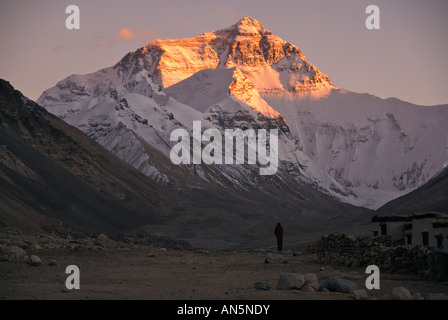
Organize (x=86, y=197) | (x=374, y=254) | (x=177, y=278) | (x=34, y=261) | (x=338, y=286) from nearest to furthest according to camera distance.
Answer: (x=338, y=286) → (x=177, y=278) → (x=34, y=261) → (x=374, y=254) → (x=86, y=197)

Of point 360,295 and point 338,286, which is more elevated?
point 338,286

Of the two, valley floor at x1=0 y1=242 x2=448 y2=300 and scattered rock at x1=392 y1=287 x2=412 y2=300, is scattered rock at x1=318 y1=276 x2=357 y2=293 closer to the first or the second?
valley floor at x1=0 y1=242 x2=448 y2=300

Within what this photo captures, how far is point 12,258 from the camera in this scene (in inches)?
1289

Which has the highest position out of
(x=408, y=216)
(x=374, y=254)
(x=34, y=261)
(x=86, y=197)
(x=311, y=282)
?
(x=86, y=197)

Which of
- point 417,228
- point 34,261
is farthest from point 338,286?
point 34,261

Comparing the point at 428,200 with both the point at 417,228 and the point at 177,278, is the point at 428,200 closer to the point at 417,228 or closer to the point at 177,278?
the point at 417,228

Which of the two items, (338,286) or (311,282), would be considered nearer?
(338,286)

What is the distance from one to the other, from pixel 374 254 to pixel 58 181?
80.7m

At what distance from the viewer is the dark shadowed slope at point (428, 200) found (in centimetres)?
10771

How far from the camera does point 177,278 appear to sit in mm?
29438


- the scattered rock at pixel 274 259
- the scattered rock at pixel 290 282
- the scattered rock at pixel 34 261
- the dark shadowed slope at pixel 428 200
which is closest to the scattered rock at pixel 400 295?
the scattered rock at pixel 290 282

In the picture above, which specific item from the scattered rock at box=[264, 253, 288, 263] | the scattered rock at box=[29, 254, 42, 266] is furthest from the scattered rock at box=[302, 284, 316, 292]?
the scattered rock at box=[264, 253, 288, 263]

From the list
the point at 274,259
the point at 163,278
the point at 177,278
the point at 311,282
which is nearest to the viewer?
the point at 311,282

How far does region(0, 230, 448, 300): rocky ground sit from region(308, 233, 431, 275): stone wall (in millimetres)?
454
